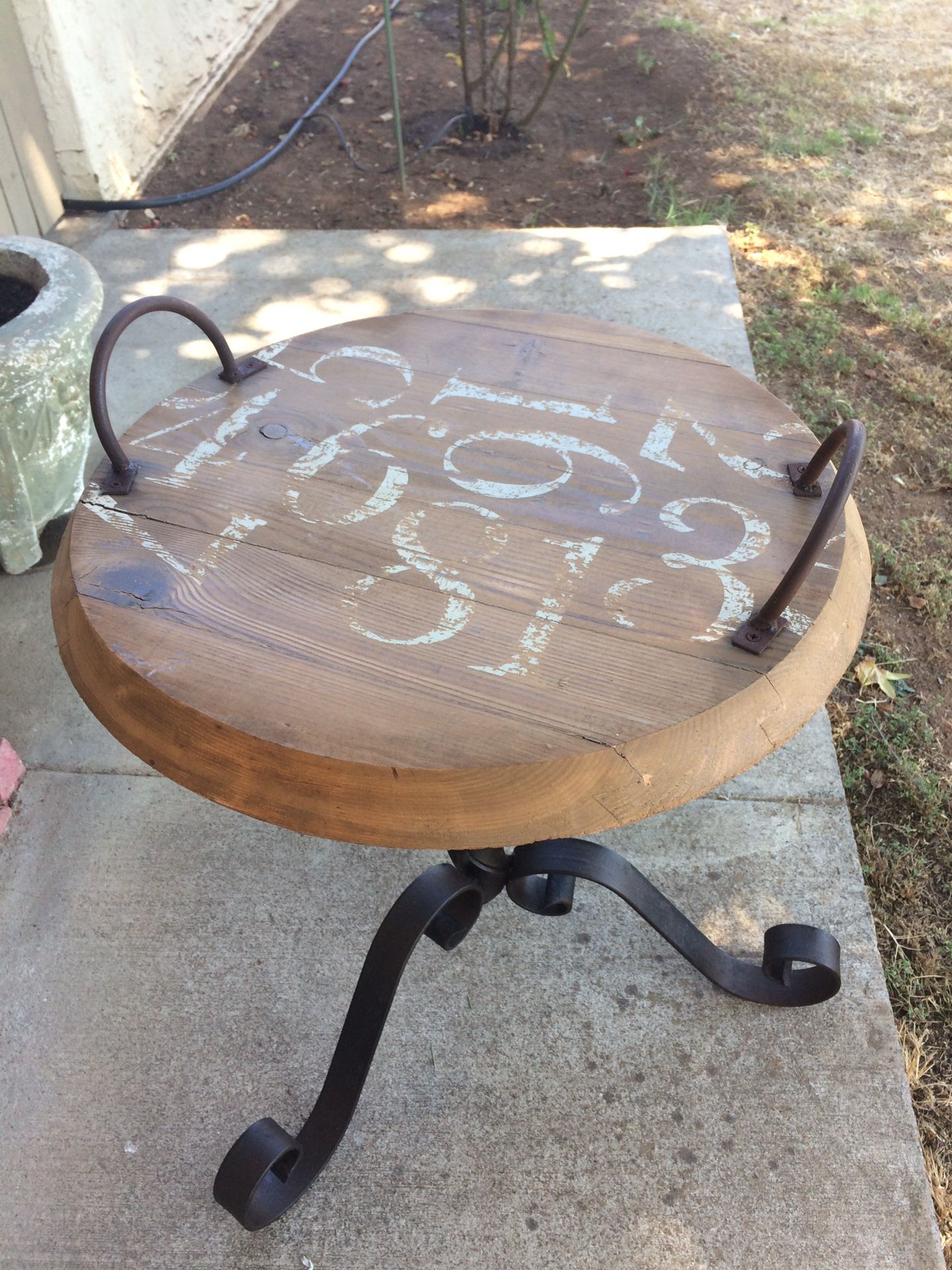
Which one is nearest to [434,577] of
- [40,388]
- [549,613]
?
[549,613]

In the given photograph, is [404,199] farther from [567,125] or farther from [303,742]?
[303,742]

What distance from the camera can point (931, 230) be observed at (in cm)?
364

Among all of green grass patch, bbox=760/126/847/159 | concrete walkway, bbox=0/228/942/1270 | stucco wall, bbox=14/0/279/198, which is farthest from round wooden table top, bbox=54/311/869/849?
green grass patch, bbox=760/126/847/159

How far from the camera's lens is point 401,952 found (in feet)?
4.26

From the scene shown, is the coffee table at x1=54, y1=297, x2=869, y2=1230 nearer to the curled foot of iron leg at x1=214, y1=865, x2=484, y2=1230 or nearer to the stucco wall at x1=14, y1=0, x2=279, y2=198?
the curled foot of iron leg at x1=214, y1=865, x2=484, y2=1230

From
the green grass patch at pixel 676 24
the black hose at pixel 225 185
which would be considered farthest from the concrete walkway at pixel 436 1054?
the green grass patch at pixel 676 24

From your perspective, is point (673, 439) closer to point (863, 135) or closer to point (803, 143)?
point (803, 143)

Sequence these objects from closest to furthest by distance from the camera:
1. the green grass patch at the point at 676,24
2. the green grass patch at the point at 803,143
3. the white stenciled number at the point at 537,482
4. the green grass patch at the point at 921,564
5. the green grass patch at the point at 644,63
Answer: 1. the white stenciled number at the point at 537,482
2. the green grass patch at the point at 921,564
3. the green grass patch at the point at 803,143
4. the green grass patch at the point at 644,63
5. the green grass patch at the point at 676,24

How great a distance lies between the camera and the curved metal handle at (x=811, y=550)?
3.40 ft

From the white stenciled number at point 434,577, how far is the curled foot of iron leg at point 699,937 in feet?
1.25

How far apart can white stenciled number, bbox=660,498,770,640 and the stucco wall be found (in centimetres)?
314

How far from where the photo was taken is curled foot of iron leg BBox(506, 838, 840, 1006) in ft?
4.37

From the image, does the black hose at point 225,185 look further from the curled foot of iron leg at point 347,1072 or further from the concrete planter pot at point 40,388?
the curled foot of iron leg at point 347,1072

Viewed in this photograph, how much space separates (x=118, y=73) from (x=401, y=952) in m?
3.77
